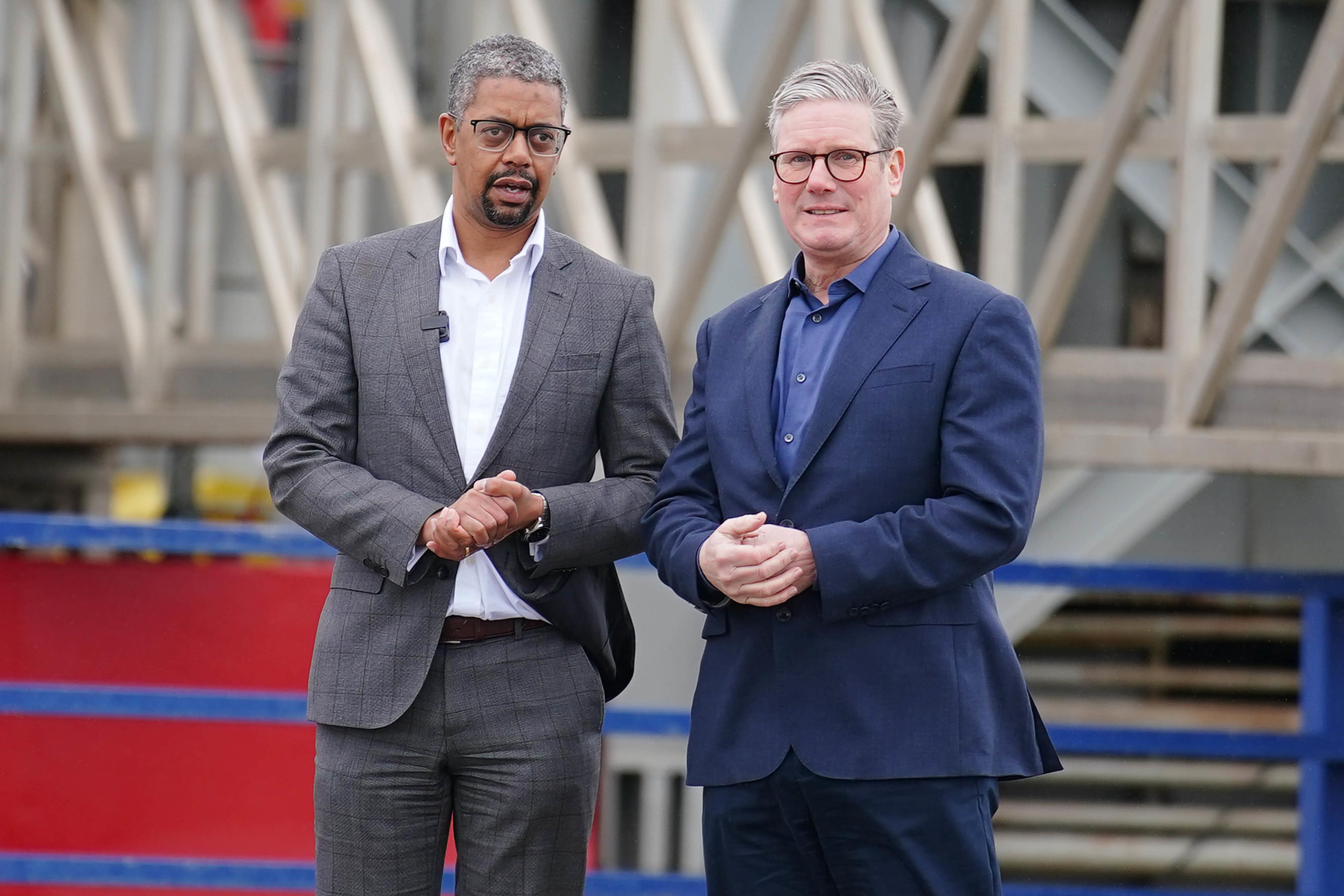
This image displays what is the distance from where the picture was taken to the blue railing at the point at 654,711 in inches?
160

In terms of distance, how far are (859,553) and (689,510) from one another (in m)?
0.32

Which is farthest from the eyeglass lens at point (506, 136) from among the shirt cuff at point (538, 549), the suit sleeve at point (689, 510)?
the shirt cuff at point (538, 549)

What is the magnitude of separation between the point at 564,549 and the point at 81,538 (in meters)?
2.07

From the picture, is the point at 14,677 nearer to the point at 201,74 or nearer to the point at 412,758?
the point at 412,758

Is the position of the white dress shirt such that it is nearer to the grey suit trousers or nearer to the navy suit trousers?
the grey suit trousers

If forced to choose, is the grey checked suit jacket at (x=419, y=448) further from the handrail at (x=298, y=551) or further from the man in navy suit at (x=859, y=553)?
the handrail at (x=298, y=551)

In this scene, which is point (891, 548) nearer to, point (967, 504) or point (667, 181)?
point (967, 504)

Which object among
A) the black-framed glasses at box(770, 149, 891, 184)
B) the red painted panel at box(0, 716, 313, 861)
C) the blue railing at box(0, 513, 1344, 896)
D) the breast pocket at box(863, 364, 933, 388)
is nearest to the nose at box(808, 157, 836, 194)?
the black-framed glasses at box(770, 149, 891, 184)

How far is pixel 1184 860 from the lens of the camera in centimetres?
784

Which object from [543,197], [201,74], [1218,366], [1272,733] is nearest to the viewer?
[543,197]

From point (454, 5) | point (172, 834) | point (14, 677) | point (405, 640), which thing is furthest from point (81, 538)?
point (454, 5)

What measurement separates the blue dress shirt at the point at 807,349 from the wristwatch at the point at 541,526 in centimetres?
36

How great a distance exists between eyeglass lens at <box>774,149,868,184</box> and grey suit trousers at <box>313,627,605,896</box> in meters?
0.83

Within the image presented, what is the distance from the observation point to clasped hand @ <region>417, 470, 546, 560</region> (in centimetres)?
240
